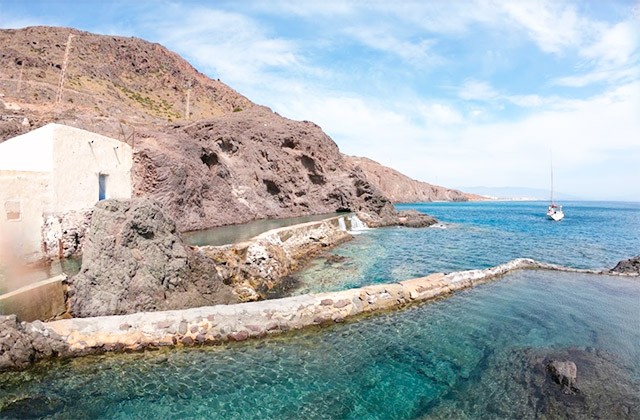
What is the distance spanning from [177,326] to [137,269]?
260 cm

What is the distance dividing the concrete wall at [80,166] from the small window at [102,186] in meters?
0.19

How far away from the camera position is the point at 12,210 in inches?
492

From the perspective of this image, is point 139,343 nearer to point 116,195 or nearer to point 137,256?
point 137,256

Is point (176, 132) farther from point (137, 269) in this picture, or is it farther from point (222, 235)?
point (137, 269)

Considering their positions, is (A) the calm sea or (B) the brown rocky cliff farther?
(B) the brown rocky cliff

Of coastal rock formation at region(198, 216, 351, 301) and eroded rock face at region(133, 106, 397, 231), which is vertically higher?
eroded rock face at region(133, 106, 397, 231)

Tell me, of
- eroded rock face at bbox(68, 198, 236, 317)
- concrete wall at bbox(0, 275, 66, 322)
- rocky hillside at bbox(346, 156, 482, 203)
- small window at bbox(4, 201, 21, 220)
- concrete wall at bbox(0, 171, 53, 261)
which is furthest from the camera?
rocky hillside at bbox(346, 156, 482, 203)

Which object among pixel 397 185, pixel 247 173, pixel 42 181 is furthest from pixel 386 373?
pixel 397 185

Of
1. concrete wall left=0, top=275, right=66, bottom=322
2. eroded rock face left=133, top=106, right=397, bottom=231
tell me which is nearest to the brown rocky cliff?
eroded rock face left=133, top=106, right=397, bottom=231

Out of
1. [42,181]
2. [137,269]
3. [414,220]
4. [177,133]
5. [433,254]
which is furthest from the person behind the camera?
[414,220]

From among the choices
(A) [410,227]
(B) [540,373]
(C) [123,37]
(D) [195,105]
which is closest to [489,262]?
(B) [540,373]

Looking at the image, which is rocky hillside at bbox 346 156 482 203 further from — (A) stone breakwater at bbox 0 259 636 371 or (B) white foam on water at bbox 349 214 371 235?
(A) stone breakwater at bbox 0 259 636 371

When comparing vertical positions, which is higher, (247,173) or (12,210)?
(247,173)

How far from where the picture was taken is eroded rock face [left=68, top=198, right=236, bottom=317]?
1030 cm
